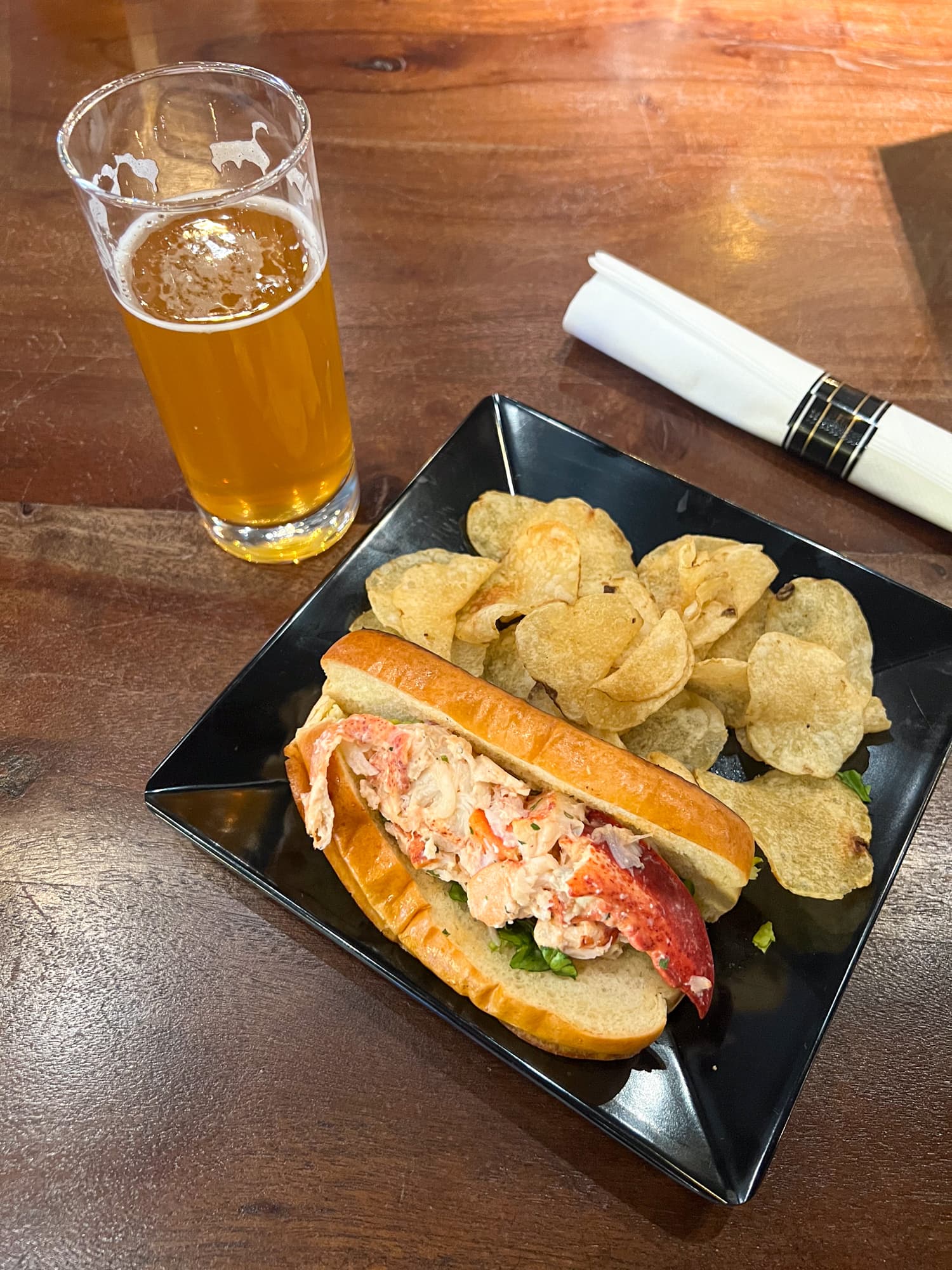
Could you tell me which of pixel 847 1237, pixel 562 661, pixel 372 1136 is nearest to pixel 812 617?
pixel 562 661

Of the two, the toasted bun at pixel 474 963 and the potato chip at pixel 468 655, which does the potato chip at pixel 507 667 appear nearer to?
the potato chip at pixel 468 655

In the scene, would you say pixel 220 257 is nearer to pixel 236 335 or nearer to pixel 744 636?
pixel 236 335

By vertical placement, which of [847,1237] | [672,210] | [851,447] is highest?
[672,210]

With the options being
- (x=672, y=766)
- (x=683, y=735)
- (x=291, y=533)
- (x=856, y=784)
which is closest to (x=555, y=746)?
(x=672, y=766)

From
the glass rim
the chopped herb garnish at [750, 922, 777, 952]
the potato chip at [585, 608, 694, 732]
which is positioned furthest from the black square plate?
the glass rim

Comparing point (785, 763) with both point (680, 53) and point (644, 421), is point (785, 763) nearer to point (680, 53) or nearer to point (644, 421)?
point (644, 421)

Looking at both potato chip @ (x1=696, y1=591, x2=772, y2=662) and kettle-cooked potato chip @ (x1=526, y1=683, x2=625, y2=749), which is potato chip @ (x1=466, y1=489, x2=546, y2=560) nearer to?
kettle-cooked potato chip @ (x1=526, y1=683, x2=625, y2=749)

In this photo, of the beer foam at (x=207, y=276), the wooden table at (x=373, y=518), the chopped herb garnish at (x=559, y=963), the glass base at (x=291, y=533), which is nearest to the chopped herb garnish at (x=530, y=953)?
the chopped herb garnish at (x=559, y=963)
